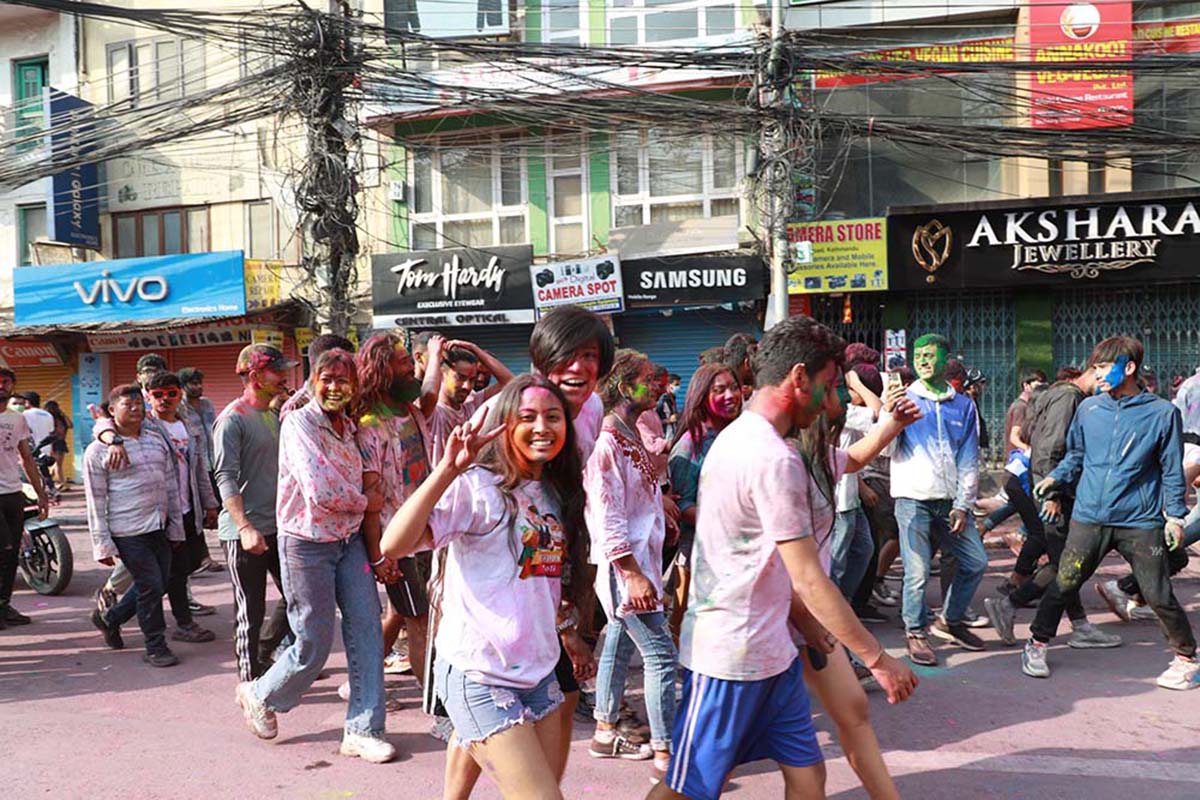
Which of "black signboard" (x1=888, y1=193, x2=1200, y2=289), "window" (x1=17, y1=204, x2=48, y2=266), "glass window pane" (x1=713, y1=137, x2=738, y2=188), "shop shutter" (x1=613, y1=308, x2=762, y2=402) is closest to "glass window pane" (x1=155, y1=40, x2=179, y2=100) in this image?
"window" (x1=17, y1=204, x2=48, y2=266)

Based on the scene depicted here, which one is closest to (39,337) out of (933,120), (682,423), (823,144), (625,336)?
(625,336)

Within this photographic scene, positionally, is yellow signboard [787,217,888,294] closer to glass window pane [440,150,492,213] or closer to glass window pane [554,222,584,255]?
glass window pane [554,222,584,255]

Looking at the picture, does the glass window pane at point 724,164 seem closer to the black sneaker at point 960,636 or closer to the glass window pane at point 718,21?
the glass window pane at point 718,21

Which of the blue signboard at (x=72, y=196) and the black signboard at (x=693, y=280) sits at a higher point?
the blue signboard at (x=72, y=196)

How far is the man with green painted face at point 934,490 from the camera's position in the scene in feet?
20.5

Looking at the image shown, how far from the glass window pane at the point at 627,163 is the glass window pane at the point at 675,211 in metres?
0.48

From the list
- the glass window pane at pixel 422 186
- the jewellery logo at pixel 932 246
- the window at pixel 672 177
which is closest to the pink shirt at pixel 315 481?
Result: the jewellery logo at pixel 932 246

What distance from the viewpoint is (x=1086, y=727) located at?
5.12 meters

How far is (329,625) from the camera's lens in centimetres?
474

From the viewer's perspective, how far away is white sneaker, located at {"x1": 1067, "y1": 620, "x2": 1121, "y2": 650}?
659 cm

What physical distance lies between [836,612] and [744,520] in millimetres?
A: 383

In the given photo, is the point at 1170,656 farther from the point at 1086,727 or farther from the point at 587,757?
the point at 587,757

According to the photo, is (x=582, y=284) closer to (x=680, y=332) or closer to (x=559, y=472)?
(x=680, y=332)

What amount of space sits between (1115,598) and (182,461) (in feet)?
22.4
